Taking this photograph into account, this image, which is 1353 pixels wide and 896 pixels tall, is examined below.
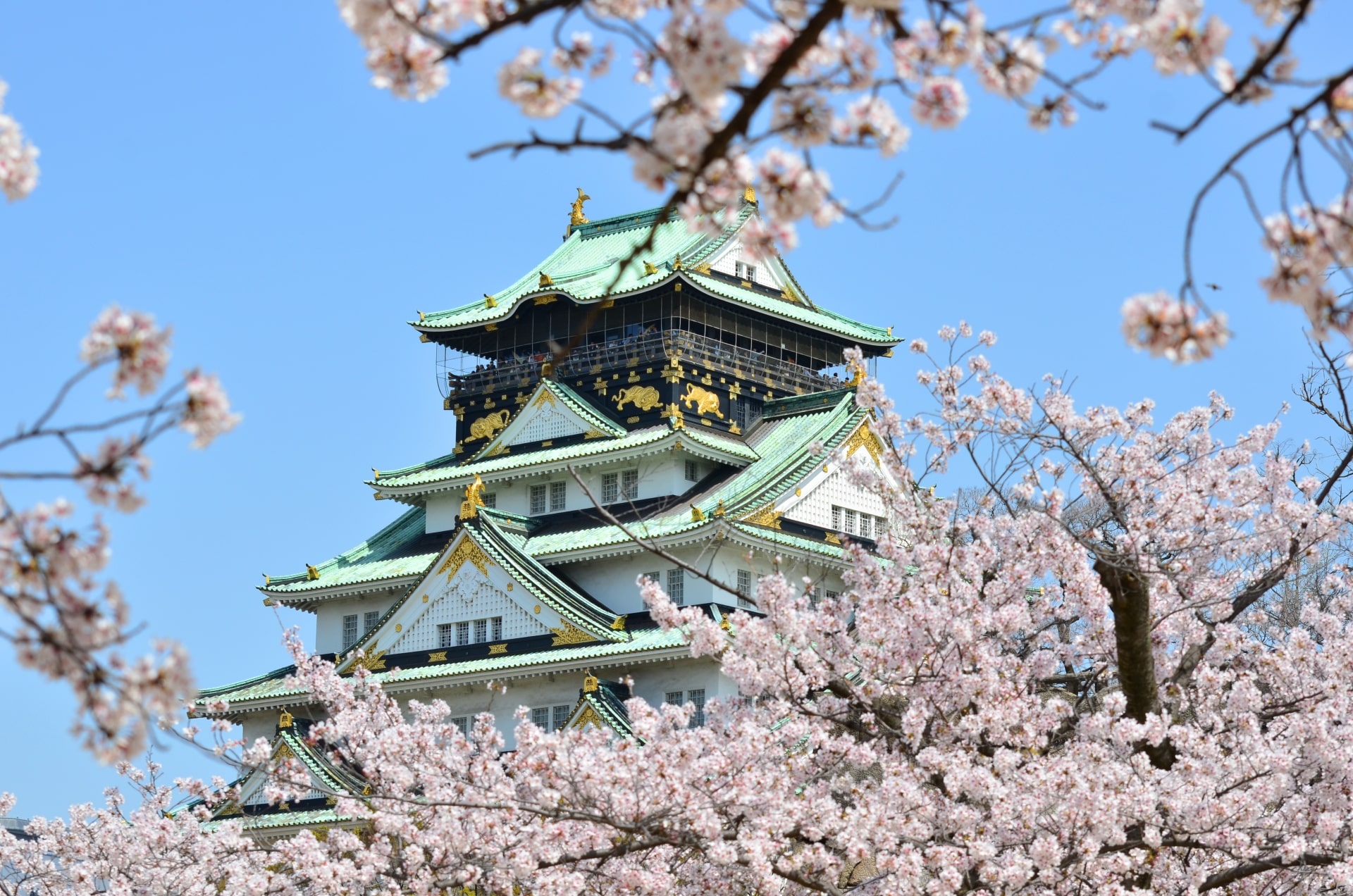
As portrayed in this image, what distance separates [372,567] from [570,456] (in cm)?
632

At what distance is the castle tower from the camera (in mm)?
38812

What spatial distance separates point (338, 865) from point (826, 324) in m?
27.0

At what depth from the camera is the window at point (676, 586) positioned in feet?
129

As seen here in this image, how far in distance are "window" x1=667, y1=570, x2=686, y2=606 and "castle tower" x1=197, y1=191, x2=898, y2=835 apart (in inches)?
3.2

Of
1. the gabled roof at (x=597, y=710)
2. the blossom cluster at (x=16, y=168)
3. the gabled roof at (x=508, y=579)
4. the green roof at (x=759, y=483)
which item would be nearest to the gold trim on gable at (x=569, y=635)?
the gabled roof at (x=508, y=579)

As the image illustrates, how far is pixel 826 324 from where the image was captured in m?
46.0

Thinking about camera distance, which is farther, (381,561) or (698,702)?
(381,561)

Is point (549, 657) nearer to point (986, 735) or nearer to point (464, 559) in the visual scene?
point (464, 559)

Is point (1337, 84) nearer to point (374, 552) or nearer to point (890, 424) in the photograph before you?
point (890, 424)

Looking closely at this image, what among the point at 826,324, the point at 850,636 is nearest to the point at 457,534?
the point at 826,324

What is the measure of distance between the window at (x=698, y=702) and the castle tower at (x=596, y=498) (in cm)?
6

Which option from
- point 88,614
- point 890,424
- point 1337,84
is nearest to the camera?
point 1337,84

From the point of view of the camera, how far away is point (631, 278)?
45.2 metres

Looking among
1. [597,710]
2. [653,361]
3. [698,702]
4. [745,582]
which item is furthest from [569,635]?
[653,361]
